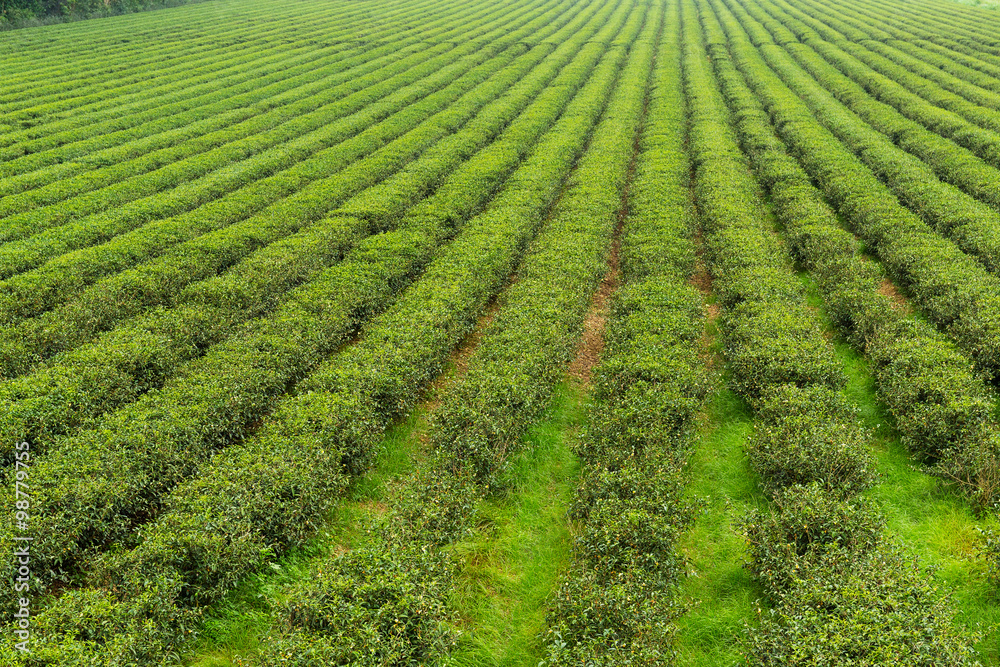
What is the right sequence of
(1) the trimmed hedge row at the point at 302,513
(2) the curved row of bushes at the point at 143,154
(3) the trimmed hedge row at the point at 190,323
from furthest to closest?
1. (2) the curved row of bushes at the point at 143,154
2. (3) the trimmed hedge row at the point at 190,323
3. (1) the trimmed hedge row at the point at 302,513

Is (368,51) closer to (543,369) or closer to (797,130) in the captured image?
(797,130)

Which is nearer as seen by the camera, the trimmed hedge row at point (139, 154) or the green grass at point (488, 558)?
the green grass at point (488, 558)

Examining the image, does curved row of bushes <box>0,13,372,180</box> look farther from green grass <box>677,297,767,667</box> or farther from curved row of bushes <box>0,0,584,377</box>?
green grass <box>677,297,767,667</box>

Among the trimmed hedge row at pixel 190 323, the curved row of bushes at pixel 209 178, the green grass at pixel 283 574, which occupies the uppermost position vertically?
the curved row of bushes at pixel 209 178

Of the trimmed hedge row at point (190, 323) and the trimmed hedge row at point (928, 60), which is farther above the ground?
the trimmed hedge row at point (928, 60)

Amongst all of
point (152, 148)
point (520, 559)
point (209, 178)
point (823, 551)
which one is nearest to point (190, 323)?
point (520, 559)

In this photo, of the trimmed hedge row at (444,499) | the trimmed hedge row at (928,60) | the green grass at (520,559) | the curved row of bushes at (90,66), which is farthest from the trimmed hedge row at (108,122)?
the trimmed hedge row at (928,60)

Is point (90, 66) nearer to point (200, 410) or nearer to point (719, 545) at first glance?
point (200, 410)

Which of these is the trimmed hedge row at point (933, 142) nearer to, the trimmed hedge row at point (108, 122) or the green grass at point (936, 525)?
the green grass at point (936, 525)
